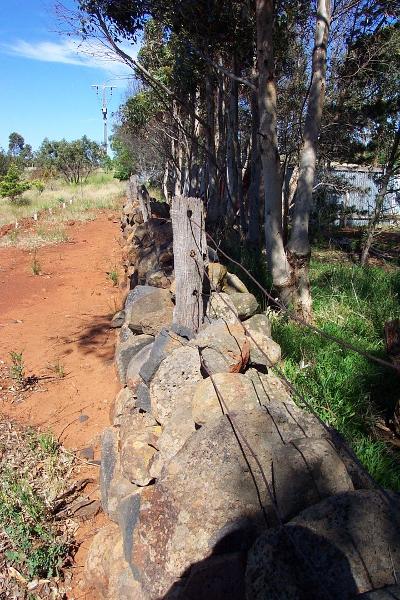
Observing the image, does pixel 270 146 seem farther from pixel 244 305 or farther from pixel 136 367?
pixel 136 367

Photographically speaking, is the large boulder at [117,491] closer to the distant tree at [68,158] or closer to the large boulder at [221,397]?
the large boulder at [221,397]

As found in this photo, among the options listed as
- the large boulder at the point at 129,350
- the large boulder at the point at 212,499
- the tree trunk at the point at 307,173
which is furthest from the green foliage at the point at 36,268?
the large boulder at the point at 212,499

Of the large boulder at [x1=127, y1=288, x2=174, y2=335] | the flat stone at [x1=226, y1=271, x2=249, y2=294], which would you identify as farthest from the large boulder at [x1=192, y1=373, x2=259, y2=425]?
the flat stone at [x1=226, y1=271, x2=249, y2=294]

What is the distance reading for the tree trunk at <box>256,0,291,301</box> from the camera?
5738 millimetres

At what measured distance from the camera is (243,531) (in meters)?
1.84

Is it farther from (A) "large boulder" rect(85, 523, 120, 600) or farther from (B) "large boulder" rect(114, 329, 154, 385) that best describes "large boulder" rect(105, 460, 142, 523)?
(B) "large boulder" rect(114, 329, 154, 385)

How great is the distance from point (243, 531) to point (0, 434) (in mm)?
3081

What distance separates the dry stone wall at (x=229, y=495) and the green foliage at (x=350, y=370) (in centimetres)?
68

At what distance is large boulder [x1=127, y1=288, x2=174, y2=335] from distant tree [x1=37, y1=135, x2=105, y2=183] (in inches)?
1450

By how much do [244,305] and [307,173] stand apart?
2.80 m

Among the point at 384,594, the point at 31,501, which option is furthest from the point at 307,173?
the point at 384,594

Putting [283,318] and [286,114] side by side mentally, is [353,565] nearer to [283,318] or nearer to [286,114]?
[283,318]

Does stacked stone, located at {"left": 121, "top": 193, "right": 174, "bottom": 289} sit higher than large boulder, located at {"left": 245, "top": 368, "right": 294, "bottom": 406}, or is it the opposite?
stacked stone, located at {"left": 121, "top": 193, "right": 174, "bottom": 289}

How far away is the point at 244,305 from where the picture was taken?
4.27 metres
